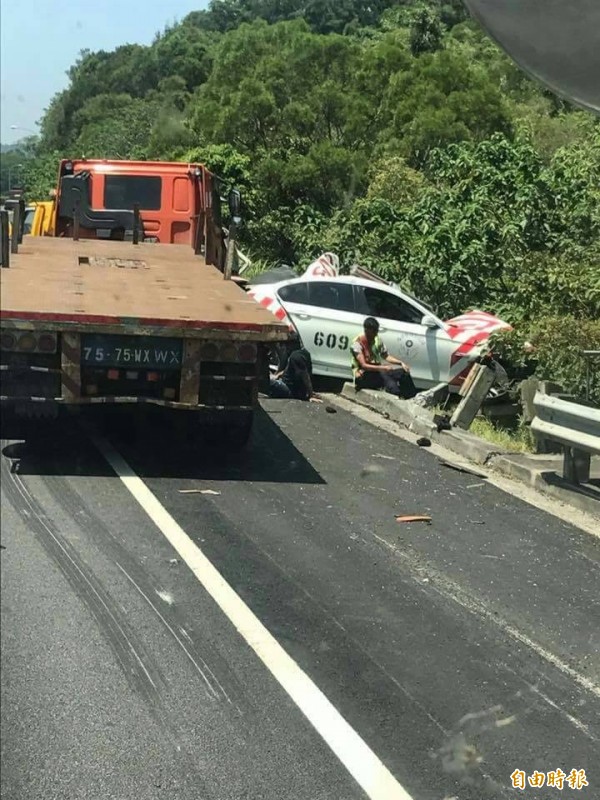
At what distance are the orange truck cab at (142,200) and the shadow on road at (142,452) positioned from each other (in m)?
3.31

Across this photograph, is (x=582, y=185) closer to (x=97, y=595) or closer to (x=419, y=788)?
(x=97, y=595)

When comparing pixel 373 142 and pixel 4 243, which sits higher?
pixel 373 142

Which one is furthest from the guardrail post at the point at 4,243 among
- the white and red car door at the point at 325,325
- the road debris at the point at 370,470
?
→ the white and red car door at the point at 325,325

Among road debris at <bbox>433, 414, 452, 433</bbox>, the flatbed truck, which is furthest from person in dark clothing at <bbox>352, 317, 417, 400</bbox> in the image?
the flatbed truck

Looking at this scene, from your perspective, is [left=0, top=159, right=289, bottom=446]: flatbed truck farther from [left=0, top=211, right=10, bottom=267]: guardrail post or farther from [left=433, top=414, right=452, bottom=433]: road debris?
[left=433, top=414, right=452, bottom=433]: road debris

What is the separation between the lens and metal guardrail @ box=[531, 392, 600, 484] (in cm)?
727

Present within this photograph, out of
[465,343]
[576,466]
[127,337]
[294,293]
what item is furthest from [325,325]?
[127,337]

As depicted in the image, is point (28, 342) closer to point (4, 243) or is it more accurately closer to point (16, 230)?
point (4, 243)

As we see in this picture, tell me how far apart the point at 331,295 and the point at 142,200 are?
2.46m

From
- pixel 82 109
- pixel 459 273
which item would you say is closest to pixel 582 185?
pixel 459 273

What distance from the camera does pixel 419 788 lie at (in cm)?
364

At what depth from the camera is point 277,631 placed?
5004 millimetres

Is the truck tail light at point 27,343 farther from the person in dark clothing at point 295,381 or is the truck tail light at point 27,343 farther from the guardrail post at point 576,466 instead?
the person in dark clothing at point 295,381

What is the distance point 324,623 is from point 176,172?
766 cm
